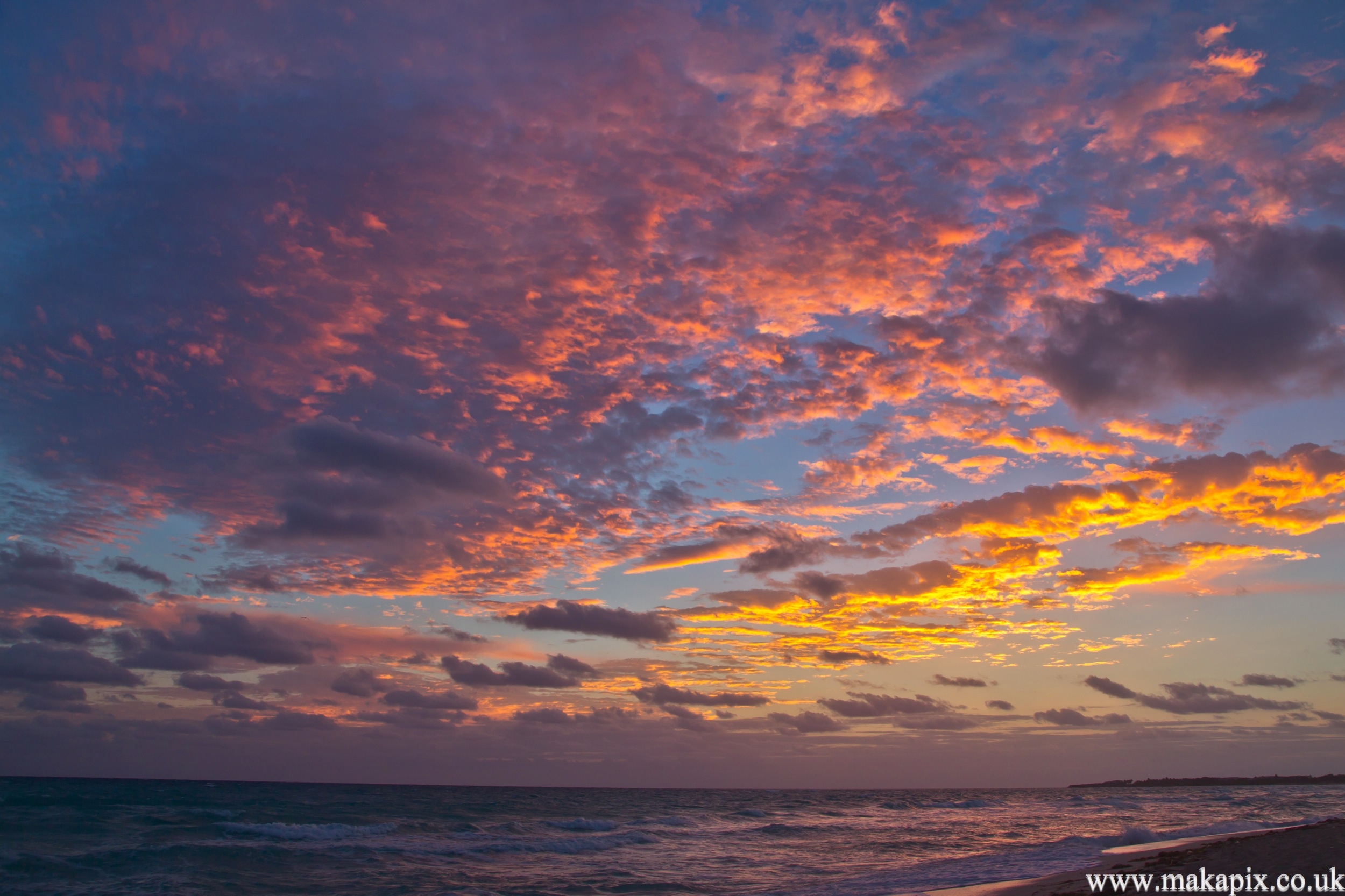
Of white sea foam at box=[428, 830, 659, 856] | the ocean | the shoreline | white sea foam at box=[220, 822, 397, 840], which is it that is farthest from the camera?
white sea foam at box=[220, 822, 397, 840]

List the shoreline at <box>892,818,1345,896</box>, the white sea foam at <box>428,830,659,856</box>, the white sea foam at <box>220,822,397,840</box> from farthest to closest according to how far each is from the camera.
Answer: the white sea foam at <box>220,822,397,840</box> → the white sea foam at <box>428,830,659,856</box> → the shoreline at <box>892,818,1345,896</box>

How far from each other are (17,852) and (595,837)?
99.3ft

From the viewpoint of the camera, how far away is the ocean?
2814cm

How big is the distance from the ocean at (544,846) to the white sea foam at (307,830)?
0.91 feet

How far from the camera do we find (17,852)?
112ft

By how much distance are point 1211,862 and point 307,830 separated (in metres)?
51.7

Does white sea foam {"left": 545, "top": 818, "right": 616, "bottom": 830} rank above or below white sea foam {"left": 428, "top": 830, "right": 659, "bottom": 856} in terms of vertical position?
below

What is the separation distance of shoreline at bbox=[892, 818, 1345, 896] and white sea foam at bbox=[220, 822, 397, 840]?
39.6m

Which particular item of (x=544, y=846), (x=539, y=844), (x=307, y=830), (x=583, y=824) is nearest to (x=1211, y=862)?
(x=544, y=846)

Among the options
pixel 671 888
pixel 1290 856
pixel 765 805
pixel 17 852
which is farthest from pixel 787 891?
pixel 765 805

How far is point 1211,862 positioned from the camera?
23.5m

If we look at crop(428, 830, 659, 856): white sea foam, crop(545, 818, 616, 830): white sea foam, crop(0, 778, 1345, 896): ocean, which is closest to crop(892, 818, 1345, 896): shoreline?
crop(0, 778, 1345, 896): ocean

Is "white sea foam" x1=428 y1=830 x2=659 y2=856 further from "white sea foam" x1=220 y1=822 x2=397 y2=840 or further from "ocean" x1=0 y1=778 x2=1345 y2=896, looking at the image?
"white sea foam" x1=220 y1=822 x2=397 y2=840

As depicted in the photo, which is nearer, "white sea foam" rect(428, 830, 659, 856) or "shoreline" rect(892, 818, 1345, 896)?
"shoreline" rect(892, 818, 1345, 896)
